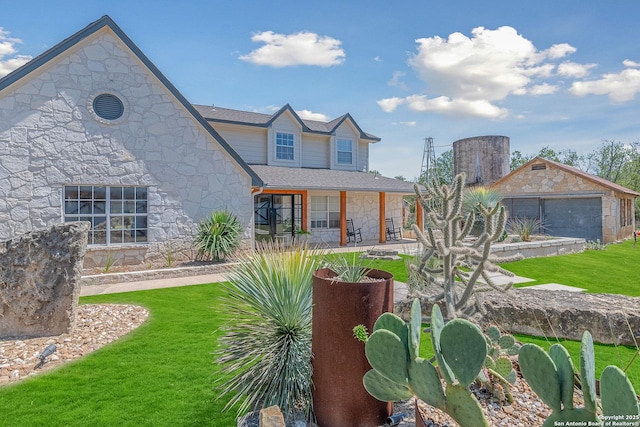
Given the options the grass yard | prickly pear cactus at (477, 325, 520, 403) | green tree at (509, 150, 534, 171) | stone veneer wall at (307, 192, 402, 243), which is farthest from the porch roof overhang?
green tree at (509, 150, 534, 171)

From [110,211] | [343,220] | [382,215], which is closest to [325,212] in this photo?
[343,220]

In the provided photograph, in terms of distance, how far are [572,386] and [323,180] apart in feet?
48.9

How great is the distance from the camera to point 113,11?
10.7 meters

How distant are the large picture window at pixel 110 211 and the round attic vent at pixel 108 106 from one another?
2194mm

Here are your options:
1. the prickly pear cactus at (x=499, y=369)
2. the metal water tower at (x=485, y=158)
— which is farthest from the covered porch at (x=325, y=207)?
the prickly pear cactus at (x=499, y=369)

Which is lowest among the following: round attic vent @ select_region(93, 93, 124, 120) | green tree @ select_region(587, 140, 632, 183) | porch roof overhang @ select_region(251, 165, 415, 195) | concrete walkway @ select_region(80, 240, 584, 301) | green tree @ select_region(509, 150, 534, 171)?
concrete walkway @ select_region(80, 240, 584, 301)

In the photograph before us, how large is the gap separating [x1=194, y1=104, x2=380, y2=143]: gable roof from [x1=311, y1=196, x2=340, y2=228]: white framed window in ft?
11.7

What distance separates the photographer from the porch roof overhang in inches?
580

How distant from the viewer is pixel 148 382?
13.1ft

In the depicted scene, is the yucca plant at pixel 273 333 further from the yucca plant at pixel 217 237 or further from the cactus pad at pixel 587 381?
the yucca plant at pixel 217 237

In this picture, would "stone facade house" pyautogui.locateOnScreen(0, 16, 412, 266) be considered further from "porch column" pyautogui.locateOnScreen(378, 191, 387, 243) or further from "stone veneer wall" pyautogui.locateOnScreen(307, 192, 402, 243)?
"porch column" pyautogui.locateOnScreen(378, 191, 387, 243)

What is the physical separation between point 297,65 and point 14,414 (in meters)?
15.6

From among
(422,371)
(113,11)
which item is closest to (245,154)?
(113,11)

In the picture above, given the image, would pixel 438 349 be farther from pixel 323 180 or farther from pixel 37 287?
pixel 323 180
